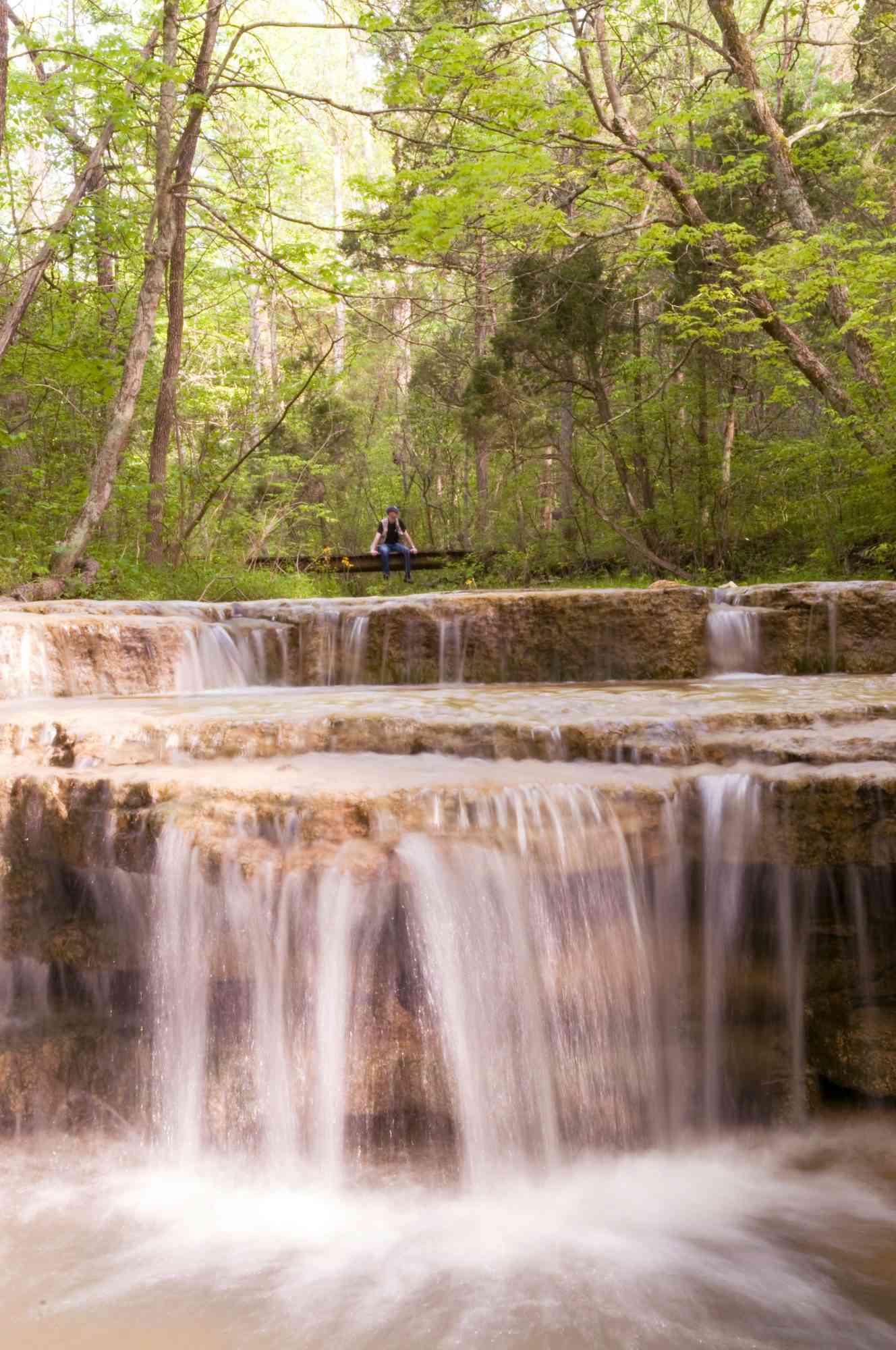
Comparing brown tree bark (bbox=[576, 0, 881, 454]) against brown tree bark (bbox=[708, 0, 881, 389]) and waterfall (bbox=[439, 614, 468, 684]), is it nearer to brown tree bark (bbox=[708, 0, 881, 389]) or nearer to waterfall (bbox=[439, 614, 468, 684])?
brown tree bark (bbox=[708, 0, 881, 389])

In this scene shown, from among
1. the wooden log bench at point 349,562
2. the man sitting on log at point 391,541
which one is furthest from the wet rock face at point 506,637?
the wooden log bench at point 349,562

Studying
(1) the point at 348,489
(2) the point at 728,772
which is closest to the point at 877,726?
(2) the point at 728,772

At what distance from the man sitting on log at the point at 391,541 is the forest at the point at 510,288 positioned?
50.3 inches

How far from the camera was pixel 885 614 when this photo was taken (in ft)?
22.7

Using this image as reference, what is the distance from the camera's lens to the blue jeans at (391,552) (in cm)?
1462

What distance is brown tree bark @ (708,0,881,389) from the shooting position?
446 inches

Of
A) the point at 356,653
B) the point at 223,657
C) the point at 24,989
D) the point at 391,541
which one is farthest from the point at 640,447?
the point at 24,989

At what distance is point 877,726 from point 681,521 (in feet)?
33.6

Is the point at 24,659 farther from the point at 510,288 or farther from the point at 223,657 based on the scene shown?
the point at 510,288

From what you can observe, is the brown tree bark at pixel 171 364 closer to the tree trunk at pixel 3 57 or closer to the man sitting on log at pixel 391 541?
the tree trunk at pixel 3 57

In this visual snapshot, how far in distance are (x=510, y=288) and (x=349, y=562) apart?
5725mm

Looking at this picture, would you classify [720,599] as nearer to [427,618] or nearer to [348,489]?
[427,618]

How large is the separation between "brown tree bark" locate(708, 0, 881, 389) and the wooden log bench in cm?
717

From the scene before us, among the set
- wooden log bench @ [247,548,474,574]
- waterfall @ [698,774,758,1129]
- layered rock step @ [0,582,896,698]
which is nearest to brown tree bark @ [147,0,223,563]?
wooden log bench @ [247,548,474,574]
